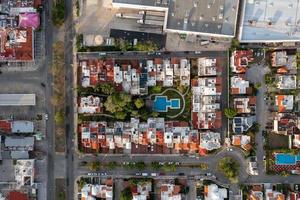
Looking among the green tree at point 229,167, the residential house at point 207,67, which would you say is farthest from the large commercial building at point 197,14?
the green tree at point 229,167

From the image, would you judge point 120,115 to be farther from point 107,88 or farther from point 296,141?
point 296,141

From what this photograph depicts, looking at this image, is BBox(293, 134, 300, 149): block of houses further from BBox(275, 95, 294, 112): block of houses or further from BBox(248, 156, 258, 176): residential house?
BBox(248, 156, 258, 176): residential house

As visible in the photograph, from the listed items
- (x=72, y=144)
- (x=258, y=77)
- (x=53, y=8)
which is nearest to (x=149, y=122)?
(x=72, y=144)

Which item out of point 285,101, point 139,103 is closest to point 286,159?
point 285,101

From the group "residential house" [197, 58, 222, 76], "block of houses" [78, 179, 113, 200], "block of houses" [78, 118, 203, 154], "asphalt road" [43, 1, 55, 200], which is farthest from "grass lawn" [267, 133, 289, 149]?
"asphalt road" [43, 1, 55, 200]

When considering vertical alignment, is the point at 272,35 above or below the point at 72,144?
above

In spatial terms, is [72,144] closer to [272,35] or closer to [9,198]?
A: [9,198]
